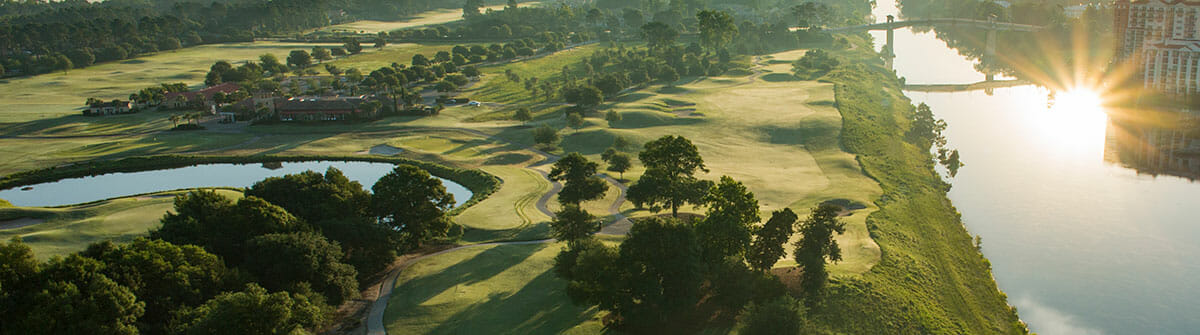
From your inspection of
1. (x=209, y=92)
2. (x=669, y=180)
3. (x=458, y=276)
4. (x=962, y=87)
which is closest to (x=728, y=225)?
(x=669, y=180)

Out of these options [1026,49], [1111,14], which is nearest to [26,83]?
[1026,49]

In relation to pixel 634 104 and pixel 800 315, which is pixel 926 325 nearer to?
pixel 800 315

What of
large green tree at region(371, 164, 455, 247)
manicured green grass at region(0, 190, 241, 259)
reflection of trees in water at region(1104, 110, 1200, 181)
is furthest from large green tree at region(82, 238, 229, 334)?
reflection of trees in water at region(1104, 110, 1200, 181)

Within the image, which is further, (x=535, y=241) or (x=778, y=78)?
(x=778, y=78)

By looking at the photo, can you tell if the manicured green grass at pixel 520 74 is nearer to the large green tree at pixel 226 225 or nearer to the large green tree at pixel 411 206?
the large green tree at pixel 411 206

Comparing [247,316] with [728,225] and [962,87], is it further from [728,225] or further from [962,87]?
[962,87]
